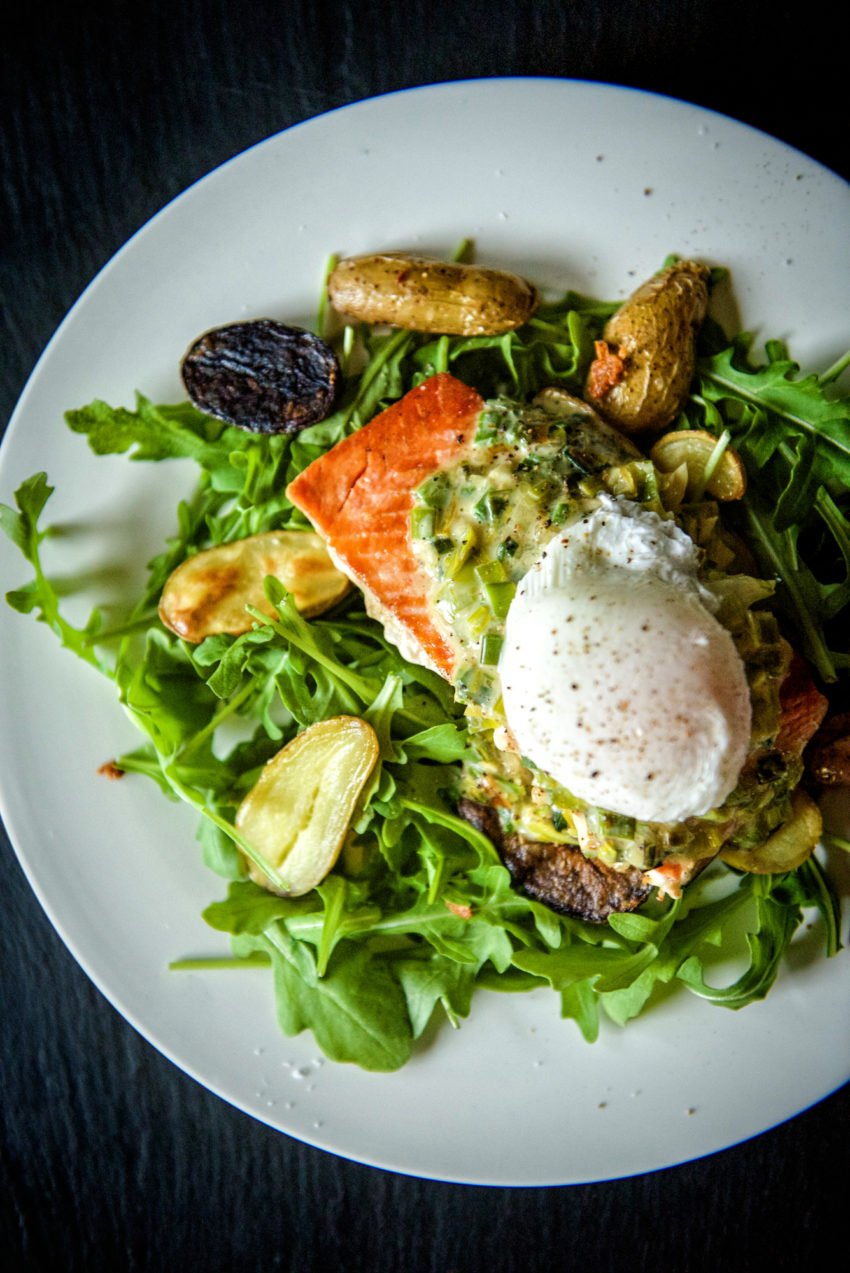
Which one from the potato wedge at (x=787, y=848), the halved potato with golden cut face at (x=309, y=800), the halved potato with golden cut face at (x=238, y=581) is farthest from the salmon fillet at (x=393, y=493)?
the potato wedge at (x=787, y=848)

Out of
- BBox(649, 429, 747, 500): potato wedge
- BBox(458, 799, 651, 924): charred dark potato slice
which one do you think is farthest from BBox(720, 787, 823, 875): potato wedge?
BBox(649, 429, 747, 500): potato wedge

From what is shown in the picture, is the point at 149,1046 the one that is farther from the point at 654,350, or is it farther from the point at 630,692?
the point at 654,350

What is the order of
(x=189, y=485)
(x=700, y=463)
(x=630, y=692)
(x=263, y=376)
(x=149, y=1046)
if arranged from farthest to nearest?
(x=149, y=1046) → (x=189, y=485) → (x=263, y=376) → (x=700, y=463) → (x=630, y=692)

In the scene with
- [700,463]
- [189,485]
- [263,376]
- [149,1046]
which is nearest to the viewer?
[700,463]

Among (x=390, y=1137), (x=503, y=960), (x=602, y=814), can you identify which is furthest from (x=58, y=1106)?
(x=602, y=814)

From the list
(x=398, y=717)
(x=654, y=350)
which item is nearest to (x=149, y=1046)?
(x=398, y=717)

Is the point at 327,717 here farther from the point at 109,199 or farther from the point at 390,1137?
the point at 109,199

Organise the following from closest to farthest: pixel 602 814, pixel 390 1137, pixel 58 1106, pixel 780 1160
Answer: pixel 602 814 < pixel 390 1137 < pixel 780 1160 < pixel 58 1106

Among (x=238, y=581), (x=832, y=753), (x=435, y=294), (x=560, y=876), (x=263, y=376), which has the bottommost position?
(x=560, y=876)
